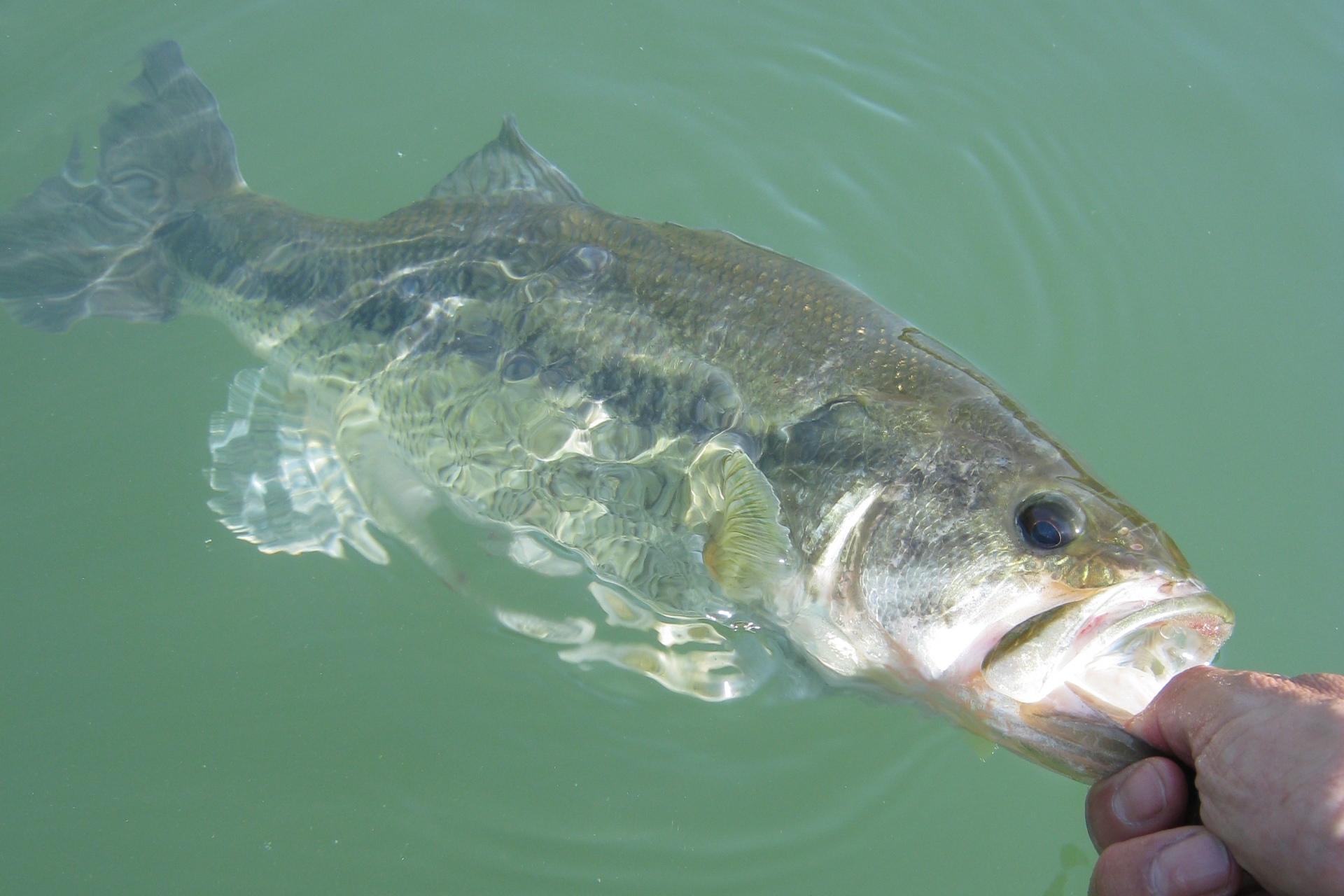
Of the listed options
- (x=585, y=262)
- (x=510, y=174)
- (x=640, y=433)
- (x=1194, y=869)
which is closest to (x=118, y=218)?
(x=510, y=174)

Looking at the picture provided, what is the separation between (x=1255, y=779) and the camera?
148 cm

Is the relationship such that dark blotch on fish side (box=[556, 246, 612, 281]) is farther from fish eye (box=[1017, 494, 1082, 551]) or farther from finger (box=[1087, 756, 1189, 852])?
finger (box=[1087, 756, 1189, 852])

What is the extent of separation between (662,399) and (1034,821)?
2.47 m

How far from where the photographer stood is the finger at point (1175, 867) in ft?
5.03

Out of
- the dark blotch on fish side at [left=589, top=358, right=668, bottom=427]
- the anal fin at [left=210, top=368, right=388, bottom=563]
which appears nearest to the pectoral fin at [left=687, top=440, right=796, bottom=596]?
the dark blotch on fish side at [left=589, top=358, right=668, bottom=427]

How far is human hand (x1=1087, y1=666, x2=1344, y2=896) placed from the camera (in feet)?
4.54

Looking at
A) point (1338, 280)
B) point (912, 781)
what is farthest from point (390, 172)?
point (1338, 280)

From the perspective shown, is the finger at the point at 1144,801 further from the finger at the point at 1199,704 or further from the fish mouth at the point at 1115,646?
the fish mouth at the point at 1115,646

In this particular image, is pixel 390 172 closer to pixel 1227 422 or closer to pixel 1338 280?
pixel 1227 422

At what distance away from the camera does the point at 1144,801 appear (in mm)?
1713

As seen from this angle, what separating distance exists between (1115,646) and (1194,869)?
534mm

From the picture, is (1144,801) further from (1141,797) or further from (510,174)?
(510,174)

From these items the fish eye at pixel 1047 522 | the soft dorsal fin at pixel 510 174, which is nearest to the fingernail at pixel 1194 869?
the fish eye at pixel 1047 522

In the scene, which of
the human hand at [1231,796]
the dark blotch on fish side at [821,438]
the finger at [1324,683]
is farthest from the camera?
the dark blotch on fish side at [821,438]
